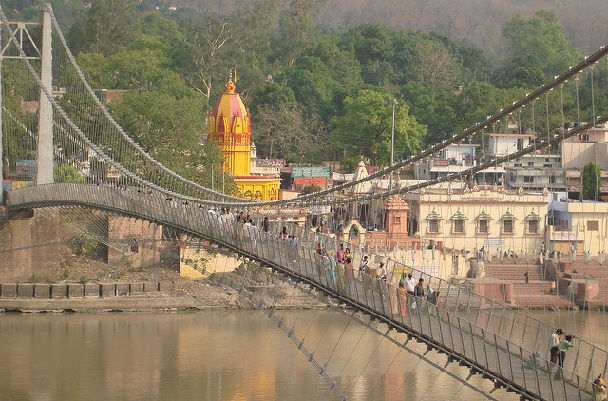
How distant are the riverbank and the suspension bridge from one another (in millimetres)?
1257

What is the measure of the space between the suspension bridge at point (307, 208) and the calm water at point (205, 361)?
1.02m

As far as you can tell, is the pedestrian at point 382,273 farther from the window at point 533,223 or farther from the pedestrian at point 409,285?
the window at point 533,223

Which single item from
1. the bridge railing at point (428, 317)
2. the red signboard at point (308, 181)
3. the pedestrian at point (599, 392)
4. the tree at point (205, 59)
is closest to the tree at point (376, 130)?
the red signboard at point (308, 181)

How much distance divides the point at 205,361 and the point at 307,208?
311 inches

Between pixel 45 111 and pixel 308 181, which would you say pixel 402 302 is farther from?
pixel 308 181

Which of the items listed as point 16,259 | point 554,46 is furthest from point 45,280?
point 554,46

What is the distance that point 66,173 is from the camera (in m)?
32.5

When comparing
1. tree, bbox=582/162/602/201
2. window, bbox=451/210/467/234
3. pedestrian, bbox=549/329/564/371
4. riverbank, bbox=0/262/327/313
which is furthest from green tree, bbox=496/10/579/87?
pedestrian, bbox=549/329/564/371

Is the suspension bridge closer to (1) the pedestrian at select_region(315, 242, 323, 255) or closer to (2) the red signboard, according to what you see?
(1) the pedestrian at select_region(315, 242, 323, 255)

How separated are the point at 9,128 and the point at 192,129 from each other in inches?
132

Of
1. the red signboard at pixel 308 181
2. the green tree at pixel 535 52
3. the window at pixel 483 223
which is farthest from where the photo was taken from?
the green tree at pixel 535 52

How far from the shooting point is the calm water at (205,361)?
22641mm

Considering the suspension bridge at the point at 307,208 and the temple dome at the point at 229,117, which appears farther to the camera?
the temple dome at the point at 229,117

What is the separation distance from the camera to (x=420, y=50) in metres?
61.3
